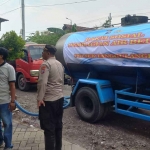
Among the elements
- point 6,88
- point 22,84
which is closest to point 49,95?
point 6,88

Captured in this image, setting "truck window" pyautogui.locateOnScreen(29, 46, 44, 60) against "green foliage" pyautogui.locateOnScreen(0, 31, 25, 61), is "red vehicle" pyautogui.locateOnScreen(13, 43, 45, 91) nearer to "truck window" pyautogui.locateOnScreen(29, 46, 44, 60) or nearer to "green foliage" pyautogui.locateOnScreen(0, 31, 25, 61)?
"truck window" pyautogui.locateOnScreen(29, 46, 44, 60)

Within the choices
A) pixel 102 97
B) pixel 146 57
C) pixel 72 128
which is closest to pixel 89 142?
pixel 72 128

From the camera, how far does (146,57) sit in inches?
180

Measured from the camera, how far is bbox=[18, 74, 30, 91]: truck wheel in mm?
9844

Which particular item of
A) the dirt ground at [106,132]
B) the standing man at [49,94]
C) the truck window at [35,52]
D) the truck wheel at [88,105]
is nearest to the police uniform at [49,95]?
the standing man at [49,94]

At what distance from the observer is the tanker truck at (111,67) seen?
4.79 m

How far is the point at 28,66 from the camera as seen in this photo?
9633 millimetres

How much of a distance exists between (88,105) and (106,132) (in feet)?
3.51

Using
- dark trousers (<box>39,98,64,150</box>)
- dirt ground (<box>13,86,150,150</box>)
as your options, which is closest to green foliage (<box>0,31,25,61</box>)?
dirt ground (<box>13,86,150,150</box>)

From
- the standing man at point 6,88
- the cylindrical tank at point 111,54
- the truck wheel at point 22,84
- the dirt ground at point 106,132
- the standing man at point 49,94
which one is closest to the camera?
the standing man at point 49,94

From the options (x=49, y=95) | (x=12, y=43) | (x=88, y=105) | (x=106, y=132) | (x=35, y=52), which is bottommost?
(x=106, y=132)

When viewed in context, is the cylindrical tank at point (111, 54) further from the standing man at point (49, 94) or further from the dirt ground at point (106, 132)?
the standing man at point (49, 94)

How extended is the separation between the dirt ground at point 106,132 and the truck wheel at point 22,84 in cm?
338

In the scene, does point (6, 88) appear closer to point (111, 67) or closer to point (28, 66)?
point (111, 67)
